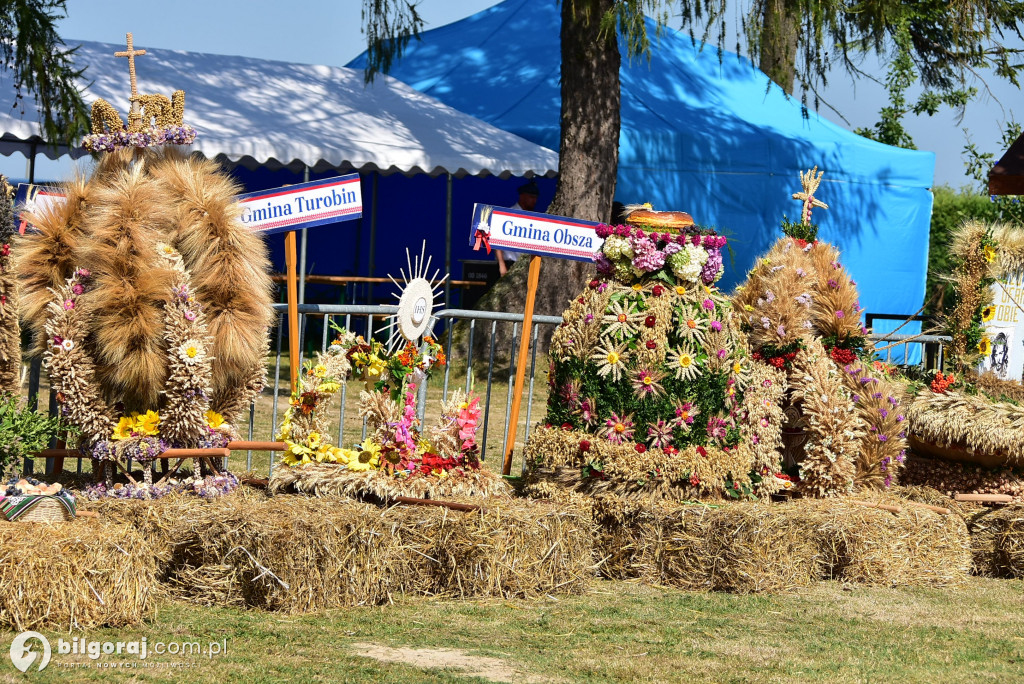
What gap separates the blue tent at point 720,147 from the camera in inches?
514

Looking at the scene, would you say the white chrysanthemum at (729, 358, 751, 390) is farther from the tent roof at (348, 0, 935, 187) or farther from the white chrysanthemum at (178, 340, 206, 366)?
the tent roof at (348, 0, 935, 187)

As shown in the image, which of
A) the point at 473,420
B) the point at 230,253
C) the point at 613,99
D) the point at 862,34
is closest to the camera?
the point at 230,253

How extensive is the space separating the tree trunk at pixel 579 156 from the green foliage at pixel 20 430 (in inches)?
264

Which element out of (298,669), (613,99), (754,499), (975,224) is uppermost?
(613,99)

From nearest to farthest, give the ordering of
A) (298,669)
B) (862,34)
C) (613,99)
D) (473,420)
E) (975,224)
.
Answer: (298,669) → (473,420) → (975,224) → (862,34) → (613,99)

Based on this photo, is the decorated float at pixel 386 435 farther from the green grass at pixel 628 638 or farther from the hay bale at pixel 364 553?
the green grass at pixel 628 638

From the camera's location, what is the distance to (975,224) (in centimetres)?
645

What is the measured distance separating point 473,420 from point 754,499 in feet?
4.29

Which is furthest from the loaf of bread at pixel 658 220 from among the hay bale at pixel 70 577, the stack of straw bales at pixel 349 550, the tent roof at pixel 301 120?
the tent roof at pixel 301 120

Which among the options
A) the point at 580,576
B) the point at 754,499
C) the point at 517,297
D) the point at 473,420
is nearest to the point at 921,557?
the point at 754,499

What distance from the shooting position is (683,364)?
4984 millimetres

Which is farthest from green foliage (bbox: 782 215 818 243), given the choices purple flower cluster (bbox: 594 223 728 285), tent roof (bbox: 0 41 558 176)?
tent roof (bbox: 0 41 558 176)

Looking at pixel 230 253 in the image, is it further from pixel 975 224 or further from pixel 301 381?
pixel 975 224

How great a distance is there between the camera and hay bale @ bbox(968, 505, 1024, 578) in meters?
5.43
